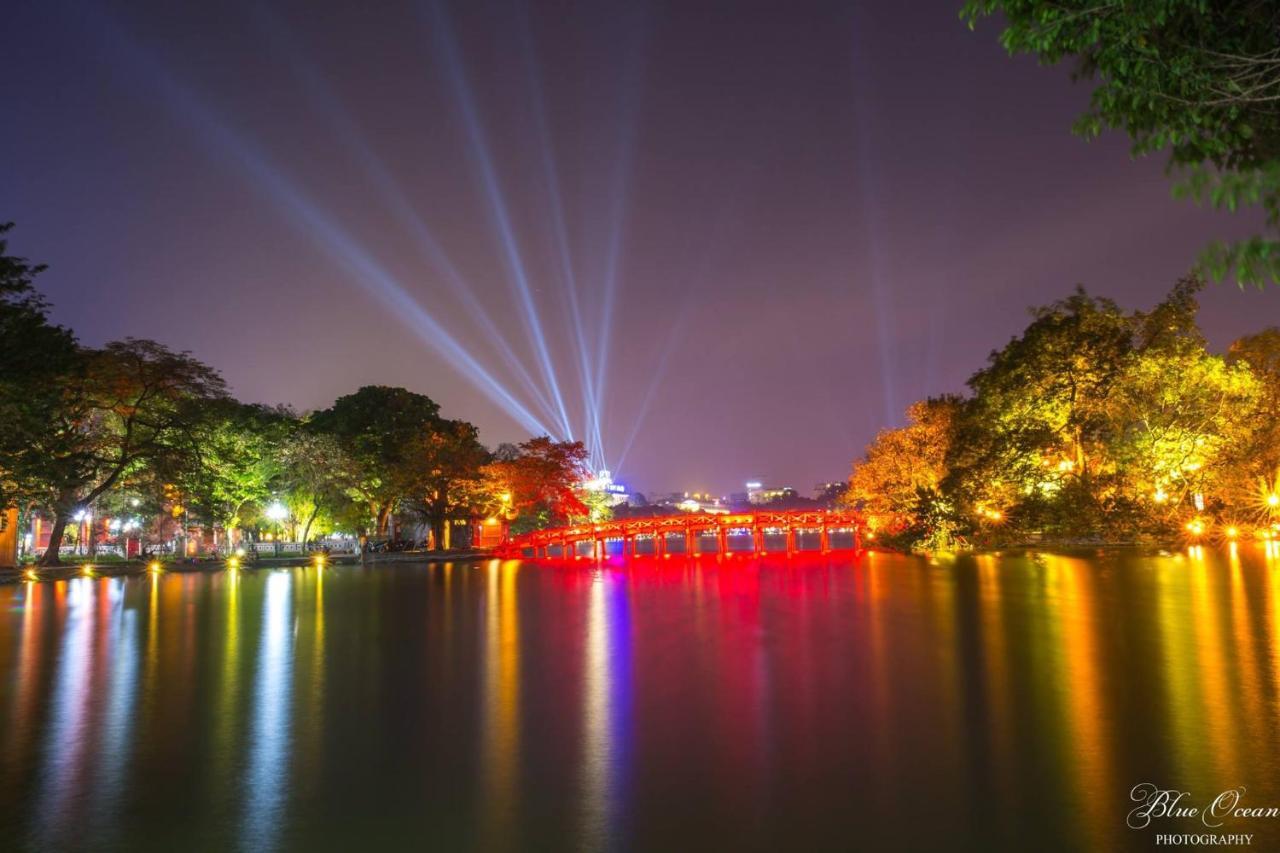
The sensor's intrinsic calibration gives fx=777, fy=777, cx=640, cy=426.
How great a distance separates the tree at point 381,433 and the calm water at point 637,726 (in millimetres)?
27494

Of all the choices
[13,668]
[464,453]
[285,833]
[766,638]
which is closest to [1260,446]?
[766,638]

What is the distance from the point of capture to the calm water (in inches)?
247


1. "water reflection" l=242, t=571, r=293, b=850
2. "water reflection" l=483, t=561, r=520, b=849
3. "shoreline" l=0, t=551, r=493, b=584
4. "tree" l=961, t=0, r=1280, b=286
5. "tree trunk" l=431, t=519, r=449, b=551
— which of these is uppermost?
"tree" l=961, t=0, r=1280, b=286

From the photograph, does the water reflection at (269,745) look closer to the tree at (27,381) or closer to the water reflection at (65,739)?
the water reflection at (65,739)

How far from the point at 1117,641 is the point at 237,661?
52.6 ft

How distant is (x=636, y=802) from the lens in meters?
6.73

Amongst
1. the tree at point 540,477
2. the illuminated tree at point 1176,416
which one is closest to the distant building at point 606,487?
the tree at point 540,477

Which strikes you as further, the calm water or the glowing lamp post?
the glowing lamp post

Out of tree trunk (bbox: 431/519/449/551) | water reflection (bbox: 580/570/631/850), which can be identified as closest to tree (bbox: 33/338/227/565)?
tree trunk (bbox: 431/519/449/551)

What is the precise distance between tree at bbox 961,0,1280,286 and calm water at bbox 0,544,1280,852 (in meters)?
5.28

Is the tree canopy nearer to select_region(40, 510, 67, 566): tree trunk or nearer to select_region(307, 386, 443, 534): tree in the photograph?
select_region(307, 386, 443, 534): tree

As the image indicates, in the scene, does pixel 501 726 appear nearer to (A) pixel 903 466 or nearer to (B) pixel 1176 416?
(B) pixel 1176 416

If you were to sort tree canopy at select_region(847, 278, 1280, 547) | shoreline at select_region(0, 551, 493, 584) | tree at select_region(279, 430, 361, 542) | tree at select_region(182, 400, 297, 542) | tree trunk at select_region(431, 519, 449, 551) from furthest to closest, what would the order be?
tree trunk at select_region(431, 519, 449, 551)
tree at select_region(279, 430, 361, 542)
tree at select_region(182, 400, 297, 542)
shoreline at select_region(0, 551, 493, 584)
tree canopy at select_region(847, 278, 1280, 547)

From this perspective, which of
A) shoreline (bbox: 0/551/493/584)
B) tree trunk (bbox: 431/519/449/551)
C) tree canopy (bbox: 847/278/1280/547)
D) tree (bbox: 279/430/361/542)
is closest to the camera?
tree canopy (bbox: 847/278/1280/547)
